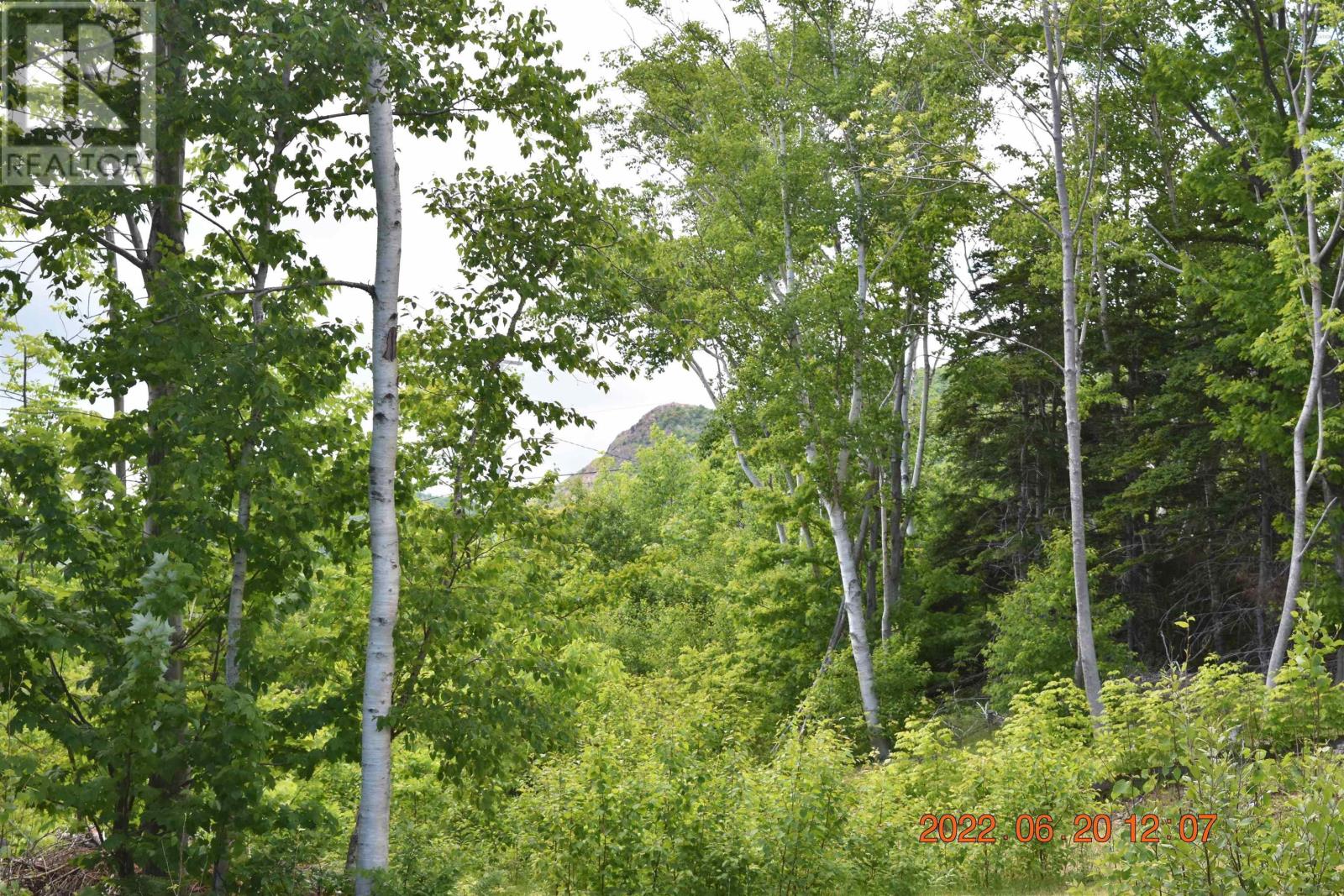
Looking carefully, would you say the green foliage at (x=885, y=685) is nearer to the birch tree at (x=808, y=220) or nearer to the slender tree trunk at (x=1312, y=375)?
the birch tree at (x=808, y=220)

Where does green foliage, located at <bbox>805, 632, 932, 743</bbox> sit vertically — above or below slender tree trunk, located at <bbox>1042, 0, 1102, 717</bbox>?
below

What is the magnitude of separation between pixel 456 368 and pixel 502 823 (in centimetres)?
468

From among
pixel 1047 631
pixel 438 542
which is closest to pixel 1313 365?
pixel 1047 631

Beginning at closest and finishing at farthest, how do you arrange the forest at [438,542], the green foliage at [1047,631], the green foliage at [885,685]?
1. the forest at [438,542]
2. the green foliage at [1047,631]
3. the green foliage at [885,685]

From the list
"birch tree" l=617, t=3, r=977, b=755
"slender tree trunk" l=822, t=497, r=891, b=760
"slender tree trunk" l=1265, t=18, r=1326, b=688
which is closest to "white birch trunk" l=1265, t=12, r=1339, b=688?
"slender tree trunk" l=1265, t=18, r=1326, b=688

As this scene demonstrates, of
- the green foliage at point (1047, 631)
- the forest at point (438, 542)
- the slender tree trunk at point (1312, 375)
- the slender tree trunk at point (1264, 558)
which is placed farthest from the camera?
the slender tree trunk at point (1264, 558)

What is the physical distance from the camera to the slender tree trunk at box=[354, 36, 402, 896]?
6672 millimetres

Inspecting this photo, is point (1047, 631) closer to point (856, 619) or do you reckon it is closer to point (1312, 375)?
point (856, 619)

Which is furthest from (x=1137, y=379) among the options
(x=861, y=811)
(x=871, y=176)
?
(x=861, y=811)

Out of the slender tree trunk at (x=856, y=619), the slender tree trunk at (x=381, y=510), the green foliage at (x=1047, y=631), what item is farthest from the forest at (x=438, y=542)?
the slender tree trunk at (x=856, y=619)

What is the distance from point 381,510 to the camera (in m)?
6.94

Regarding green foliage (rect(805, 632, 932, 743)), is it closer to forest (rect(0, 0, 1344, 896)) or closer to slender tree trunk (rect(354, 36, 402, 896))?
forest (rect(0, 0, 1344, 896))

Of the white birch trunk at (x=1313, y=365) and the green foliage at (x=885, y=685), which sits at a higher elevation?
the white birch trunk at (x=1313, y=365)

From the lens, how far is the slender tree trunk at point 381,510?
6672mm
